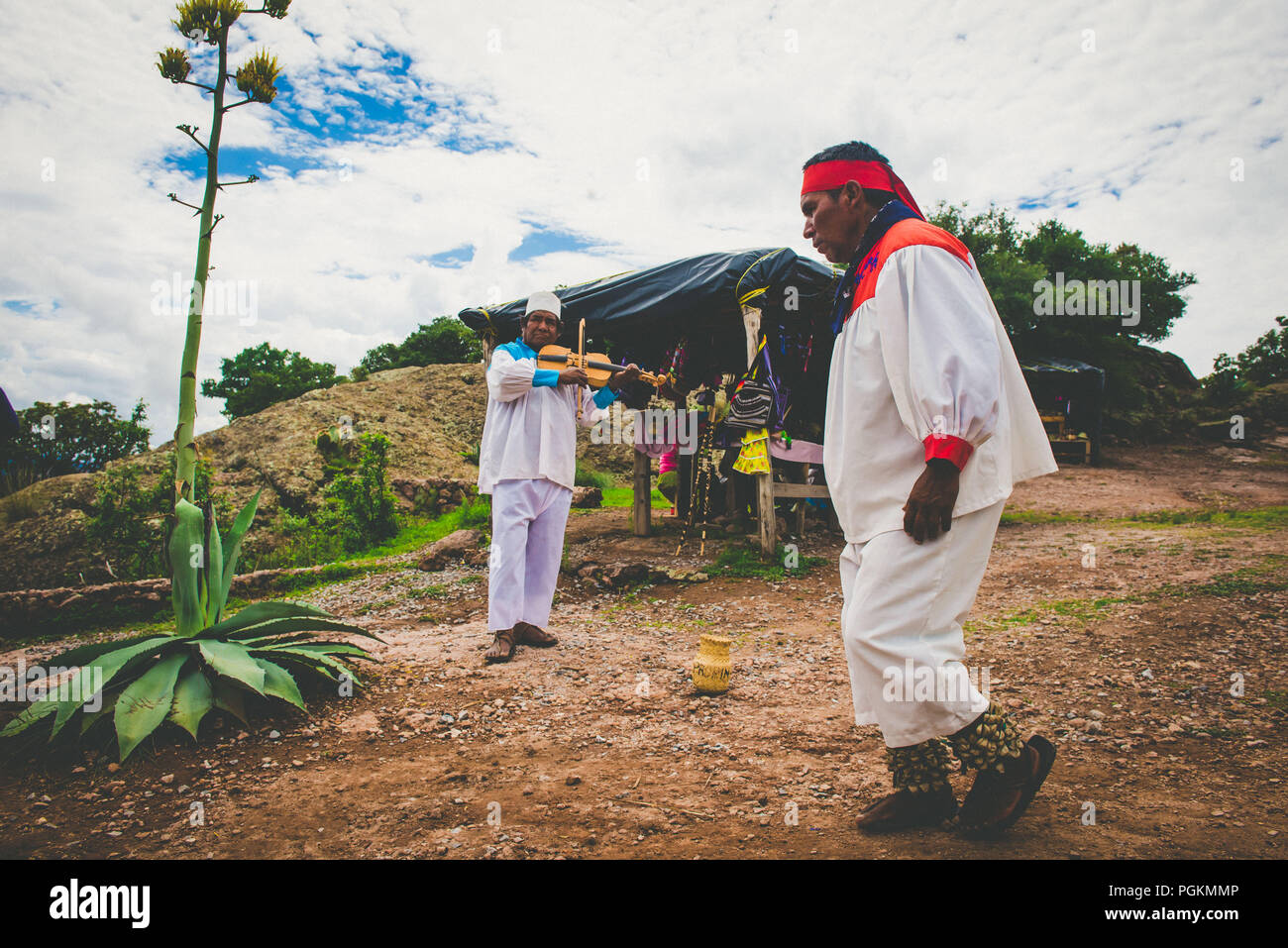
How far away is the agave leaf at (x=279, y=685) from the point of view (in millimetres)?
3289

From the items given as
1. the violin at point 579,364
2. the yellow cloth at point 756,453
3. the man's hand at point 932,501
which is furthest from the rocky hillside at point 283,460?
the man's hand at point 932,501

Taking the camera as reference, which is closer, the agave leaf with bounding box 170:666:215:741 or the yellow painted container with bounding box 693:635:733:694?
the agave leaf with bounding box 170:666:215:741

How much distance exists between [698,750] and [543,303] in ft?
10.5

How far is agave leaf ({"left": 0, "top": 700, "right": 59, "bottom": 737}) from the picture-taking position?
2.97m

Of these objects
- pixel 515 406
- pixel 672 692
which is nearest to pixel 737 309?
pixel 515 406

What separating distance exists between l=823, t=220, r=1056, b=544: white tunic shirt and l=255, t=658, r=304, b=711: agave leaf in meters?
2.63

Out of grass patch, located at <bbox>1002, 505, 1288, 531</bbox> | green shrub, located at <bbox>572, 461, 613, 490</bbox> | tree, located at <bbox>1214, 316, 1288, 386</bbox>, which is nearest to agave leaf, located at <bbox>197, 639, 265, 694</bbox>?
grass patch, located at <bbox>1002, 505, 1288, 531</bbox>

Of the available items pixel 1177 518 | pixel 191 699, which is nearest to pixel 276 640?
pixel 191 699

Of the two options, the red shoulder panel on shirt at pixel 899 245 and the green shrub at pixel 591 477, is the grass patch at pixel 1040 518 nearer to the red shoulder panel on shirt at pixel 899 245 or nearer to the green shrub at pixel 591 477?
the green shrub at pixel 591 477

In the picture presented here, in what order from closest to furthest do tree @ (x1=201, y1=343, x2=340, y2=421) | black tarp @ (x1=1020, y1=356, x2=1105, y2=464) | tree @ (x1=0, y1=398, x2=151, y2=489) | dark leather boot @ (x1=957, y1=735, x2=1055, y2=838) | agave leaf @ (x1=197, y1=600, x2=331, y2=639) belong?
dark leather boot @ (x1=957, y1=735, x2=1055, y2=838) < agave leaf @ (x1=197, y1=600, x2=331, y2=639) < tree @ (x1=0, y1=398, x2=151, y2=489) < black tarp @ (x1=1020, y1=356, x2=1105, y2=464) < tree @ (x1=201, y1=343, x2=340, y2=421)

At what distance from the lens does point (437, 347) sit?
76.7 feet

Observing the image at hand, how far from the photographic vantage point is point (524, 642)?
4844mm

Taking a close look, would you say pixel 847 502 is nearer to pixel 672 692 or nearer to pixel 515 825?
pixel 515 825

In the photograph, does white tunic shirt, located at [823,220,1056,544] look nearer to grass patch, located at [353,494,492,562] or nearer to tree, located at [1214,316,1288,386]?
grass patch, located at [353,494,492,562]
